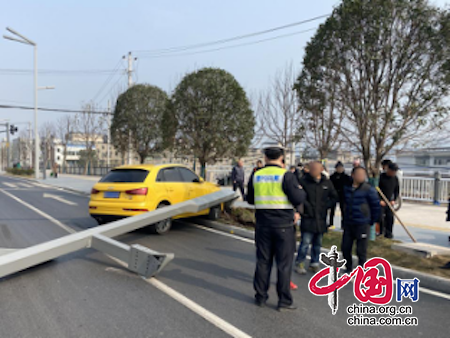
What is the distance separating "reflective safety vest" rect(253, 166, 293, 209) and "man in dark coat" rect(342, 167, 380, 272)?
65.5 inches

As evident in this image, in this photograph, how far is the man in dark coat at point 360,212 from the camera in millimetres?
5164

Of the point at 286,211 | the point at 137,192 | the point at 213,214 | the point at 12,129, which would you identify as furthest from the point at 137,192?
the point at 12,129

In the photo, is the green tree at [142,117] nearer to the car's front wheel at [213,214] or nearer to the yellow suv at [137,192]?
the car's front wheel at [213,214]

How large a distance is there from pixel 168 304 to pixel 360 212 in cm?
297

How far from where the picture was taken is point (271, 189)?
404 cm

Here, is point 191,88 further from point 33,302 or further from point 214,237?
point 33,302

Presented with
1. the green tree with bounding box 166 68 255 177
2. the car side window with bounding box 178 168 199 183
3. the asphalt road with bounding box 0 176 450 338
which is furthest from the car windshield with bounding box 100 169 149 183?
the green tree with bounding box 166 68 255 177

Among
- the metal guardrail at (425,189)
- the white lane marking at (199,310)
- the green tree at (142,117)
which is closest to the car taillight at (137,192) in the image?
the white lane marking at (199,310)

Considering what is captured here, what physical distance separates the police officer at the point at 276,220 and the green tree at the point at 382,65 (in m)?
3.95

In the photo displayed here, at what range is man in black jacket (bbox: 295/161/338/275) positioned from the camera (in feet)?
17.6

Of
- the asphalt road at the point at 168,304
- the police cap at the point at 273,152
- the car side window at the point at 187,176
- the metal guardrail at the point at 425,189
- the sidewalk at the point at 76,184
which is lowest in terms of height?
the sidewalk at the point at 76,184

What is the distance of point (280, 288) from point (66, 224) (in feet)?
22.2

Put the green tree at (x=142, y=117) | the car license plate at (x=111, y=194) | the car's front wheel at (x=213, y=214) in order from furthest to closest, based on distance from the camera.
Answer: the green tree at (x=142, y=117) → the car's front wheel at (x=213, y=214) → the car license plate at (x=111, y=194)

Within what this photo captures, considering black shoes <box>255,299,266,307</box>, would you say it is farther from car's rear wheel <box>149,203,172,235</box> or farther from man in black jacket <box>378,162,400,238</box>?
man in black jacket <box>378,162,400,238</box>
